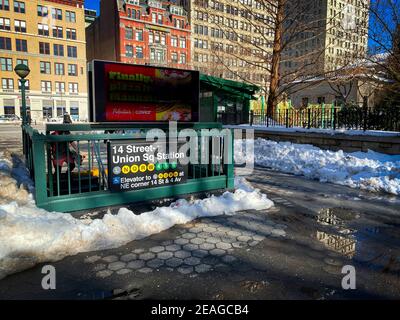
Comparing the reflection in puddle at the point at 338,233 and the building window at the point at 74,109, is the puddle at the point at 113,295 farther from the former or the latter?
the building window at the point at 74,109

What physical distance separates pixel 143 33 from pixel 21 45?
25.4m

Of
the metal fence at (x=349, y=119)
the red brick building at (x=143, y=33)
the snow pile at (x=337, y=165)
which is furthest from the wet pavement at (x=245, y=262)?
the red brick building at (x=143, y=33)

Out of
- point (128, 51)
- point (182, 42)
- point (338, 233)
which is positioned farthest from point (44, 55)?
point (338, 233)

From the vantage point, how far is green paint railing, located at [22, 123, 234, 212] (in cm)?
496

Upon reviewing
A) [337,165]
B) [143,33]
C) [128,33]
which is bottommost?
[337,165]

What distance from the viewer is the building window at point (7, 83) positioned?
58.7 metres

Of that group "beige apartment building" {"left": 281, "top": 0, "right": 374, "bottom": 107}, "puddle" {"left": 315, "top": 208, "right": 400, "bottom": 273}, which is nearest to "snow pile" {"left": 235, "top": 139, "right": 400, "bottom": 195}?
"puddle" {"left": 315, "top": 208, "right": 400, "bottom": 273}

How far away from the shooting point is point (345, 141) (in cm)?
1205

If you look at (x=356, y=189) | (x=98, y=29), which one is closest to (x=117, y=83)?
(x=356, y=189)

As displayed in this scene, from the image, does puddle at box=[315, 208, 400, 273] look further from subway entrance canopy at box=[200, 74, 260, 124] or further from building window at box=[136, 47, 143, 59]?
building window at box=[136, 47, 143, 59]

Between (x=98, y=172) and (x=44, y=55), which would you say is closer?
(x=98, y=172)

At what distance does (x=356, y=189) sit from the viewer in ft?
24.7

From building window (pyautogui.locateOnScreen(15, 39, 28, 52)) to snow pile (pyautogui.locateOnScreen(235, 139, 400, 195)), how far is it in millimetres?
63334

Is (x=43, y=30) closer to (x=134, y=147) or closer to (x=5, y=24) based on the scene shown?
(x=5, y=24)
